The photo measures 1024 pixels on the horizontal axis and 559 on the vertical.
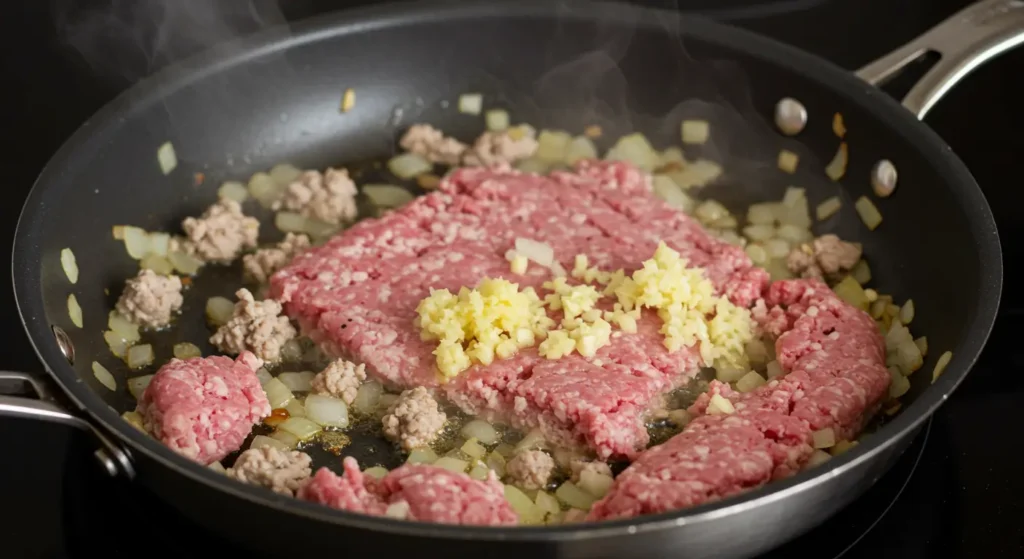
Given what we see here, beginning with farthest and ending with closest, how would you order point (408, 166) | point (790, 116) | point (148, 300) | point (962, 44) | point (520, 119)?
point (520, 119), point (408, 166), point (790, 116), point (962, 44), point (148, 300)

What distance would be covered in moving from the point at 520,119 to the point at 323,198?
734 millimetres

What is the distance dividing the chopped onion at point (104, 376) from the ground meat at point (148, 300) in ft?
0.57

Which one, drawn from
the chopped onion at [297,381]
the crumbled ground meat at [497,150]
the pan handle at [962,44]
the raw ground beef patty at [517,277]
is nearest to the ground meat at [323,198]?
the raw ground beef patty at [517,277]

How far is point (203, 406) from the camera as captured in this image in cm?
261

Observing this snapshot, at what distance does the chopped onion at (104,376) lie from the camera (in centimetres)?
284

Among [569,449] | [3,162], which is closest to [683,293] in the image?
[569,449]

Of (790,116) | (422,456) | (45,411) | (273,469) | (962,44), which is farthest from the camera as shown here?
(790,116)

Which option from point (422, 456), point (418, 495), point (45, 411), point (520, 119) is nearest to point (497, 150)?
point (520, 119)

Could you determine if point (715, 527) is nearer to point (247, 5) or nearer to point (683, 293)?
point (683, 293)

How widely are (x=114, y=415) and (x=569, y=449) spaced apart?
1.03 meters

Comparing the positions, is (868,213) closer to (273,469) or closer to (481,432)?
(481,432)

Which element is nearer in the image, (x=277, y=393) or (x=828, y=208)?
(x=277, y=393)

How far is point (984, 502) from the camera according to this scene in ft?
8.66

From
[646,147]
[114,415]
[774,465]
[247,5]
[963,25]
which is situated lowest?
[774,465]
